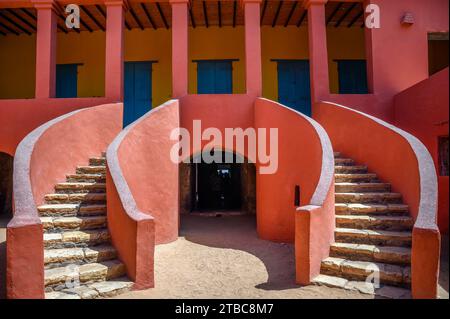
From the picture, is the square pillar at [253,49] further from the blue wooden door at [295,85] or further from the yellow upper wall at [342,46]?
the yellow upper wall at [342,46]

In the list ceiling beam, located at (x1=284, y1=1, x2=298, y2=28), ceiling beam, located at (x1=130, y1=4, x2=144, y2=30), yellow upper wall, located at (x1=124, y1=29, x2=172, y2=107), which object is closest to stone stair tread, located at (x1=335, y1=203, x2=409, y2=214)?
ceiling beam, located at (x1=284, y1=1, x2=298, y2=28)

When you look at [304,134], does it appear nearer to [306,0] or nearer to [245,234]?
[245,234]

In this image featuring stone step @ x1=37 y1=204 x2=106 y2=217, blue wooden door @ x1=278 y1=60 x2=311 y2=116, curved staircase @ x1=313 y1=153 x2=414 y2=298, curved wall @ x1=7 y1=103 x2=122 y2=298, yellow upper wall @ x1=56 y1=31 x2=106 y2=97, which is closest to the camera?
curved wall @ x1=7 y1=103 x2=122 y2=298

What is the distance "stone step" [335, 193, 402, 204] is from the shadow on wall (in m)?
1.40

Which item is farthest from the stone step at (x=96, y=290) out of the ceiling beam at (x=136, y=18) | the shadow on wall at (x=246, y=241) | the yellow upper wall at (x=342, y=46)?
the yellow upper wall at (x=342, y=46)

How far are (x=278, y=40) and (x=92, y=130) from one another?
7.28 meters

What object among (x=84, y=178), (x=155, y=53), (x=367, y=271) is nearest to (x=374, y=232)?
(x=367, y=271)

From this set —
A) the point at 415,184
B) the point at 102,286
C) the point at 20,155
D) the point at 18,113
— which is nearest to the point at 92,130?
the point at 20,155

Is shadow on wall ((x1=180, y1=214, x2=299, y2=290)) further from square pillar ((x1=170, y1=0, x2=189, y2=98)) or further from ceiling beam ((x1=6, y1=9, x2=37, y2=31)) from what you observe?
ceiling beam ((x1=6, y1=9, x2=37, y2=31))

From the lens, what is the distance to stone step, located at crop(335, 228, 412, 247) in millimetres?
4770

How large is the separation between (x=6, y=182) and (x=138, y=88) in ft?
19.9

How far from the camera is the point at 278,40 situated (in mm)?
11383

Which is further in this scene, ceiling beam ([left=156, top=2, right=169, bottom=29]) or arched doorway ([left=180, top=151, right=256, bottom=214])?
arched doorway ([left=180, top=151, right=256, bottom=214])

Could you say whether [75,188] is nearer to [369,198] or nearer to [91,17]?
[369,198]
